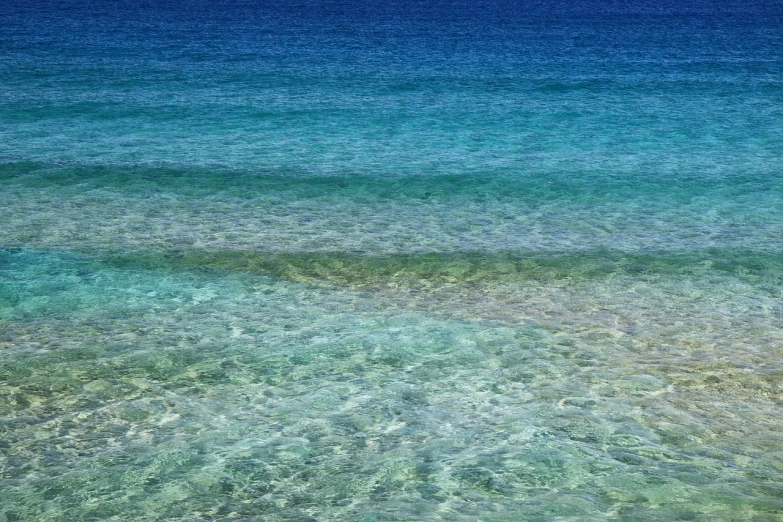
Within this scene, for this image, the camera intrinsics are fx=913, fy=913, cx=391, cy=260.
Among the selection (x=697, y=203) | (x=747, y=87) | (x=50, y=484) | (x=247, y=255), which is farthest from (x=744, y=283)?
(x=747, y=87)

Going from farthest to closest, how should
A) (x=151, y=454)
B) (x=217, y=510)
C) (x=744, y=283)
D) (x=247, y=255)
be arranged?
(x=247, y=255), (x=744, y=283), (x=151, y=454), (x=217, y=510)

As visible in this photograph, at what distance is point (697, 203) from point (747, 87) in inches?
429

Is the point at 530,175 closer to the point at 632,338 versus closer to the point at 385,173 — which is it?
the point at 385,173

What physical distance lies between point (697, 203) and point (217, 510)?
356 inches

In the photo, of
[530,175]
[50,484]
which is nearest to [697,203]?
[530,175]

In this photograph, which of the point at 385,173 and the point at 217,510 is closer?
the point at 217,510

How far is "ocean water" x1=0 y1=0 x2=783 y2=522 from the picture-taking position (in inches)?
223

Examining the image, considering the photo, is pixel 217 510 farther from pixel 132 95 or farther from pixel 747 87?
pixel 747 87

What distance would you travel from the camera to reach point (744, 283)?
9.33m

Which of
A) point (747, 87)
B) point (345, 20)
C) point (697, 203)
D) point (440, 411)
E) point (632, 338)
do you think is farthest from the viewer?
point (345, 20)

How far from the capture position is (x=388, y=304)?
867 centimetres

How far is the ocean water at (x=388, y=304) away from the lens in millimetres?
5660

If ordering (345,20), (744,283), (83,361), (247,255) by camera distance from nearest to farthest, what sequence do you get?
1. (83,361)
2. (744,283)
3. (247,255)
4. (345,20)

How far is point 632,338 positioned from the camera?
7.87 metres
